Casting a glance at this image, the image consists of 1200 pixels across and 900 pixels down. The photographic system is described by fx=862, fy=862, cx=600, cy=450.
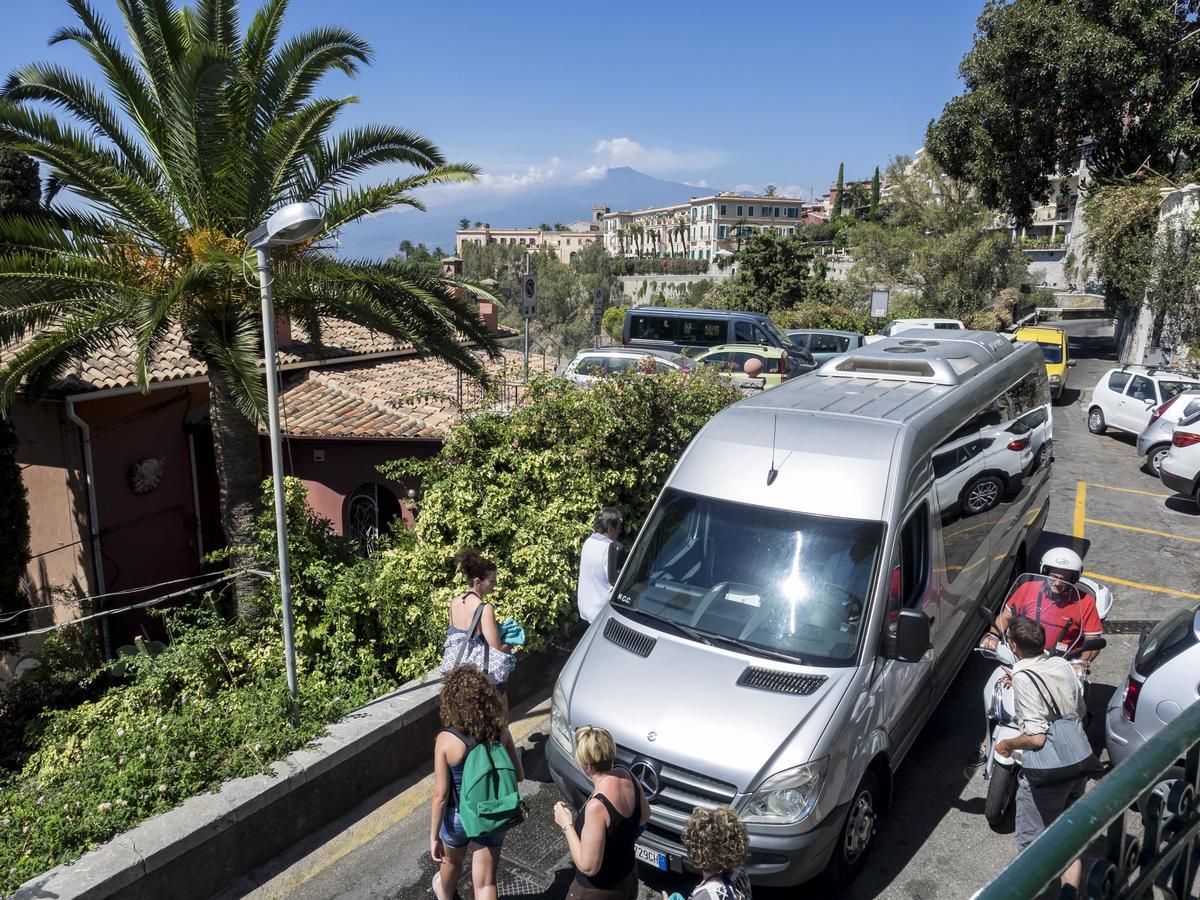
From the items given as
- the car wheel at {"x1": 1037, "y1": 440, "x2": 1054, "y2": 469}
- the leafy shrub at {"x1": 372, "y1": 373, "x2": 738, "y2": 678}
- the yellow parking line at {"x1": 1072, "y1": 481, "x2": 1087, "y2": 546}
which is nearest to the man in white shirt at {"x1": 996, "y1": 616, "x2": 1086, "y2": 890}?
the leafy shrub at {"x1": 372, "y1": 373, "x2": 738, "y2": 678}

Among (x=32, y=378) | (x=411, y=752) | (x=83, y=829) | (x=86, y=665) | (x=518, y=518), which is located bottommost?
(x=86, y=665)

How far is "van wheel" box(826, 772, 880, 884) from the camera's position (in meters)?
4.71

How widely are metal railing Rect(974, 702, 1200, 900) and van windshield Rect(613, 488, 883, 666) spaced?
2.99m

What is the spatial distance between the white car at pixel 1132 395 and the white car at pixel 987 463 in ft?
32.9

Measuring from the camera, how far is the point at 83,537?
447 inches

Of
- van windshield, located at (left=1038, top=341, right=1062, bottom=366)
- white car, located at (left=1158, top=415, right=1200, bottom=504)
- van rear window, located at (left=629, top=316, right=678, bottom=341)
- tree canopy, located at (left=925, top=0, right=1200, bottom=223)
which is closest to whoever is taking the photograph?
white car, located at (left=1158, top=415, right=1200, bottom=504)

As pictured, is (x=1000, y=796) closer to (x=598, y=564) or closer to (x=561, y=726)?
(x=561, y=726)

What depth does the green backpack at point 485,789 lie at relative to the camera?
4066 mm

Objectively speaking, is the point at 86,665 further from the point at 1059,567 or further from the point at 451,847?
the point at 1059,567

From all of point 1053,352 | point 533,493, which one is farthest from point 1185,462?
point 1053,352

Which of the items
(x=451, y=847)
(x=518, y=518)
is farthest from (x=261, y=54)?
(x=451, y=847)

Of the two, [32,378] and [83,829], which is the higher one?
[32,378]

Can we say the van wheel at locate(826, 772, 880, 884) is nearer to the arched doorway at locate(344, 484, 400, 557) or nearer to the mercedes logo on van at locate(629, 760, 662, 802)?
the mercedes logo on van at locate(629, 760, 662, 802)

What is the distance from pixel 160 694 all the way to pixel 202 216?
4.41 metres
